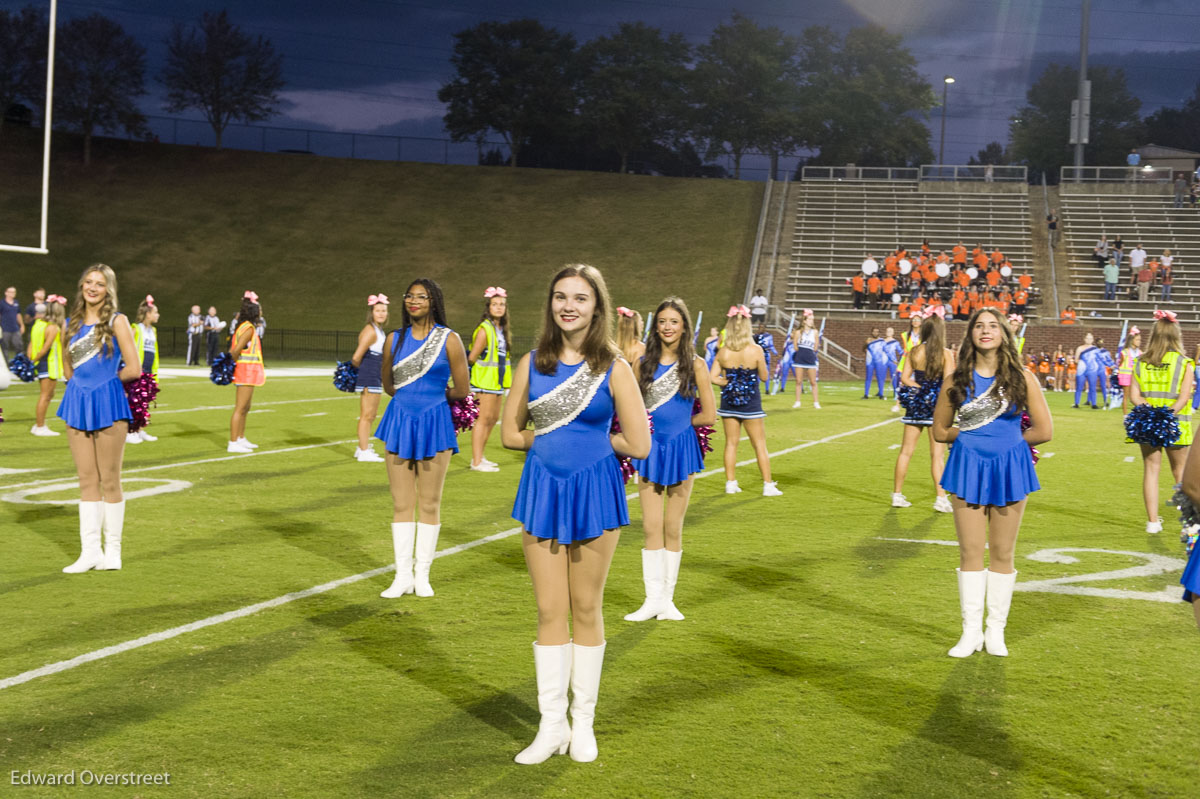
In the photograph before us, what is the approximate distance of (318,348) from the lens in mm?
37094

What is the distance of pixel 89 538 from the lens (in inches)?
261

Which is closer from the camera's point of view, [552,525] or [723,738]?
[552,525]

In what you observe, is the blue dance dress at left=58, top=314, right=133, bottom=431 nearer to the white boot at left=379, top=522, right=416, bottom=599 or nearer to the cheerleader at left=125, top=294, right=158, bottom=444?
the white boot at left=379, top=522, right=416, bottom=599

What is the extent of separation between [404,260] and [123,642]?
39476 mm

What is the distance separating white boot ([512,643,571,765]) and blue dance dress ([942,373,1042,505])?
7.89 feet

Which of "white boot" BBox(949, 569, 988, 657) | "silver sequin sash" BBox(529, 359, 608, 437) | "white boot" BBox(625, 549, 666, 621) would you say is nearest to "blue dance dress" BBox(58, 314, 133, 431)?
"white boot" BBox(625, 549, 666, 621)

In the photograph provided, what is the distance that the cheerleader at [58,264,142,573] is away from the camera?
6.41 meters

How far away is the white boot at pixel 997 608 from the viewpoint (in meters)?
5.40

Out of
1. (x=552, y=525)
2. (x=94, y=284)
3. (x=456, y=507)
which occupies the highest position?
(x=94, y=284)

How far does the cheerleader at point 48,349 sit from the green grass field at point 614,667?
408 cm

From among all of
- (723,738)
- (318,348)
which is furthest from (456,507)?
(318,348)

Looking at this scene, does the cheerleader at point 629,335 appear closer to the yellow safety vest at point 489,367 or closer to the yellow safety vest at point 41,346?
the yellow safety vest at point 489,367

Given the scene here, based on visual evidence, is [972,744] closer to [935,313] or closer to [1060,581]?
[1060,581]

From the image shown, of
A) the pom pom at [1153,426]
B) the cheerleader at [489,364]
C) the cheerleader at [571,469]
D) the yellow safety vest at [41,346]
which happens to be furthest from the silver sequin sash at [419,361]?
the yellow safety vest at [41,346]
